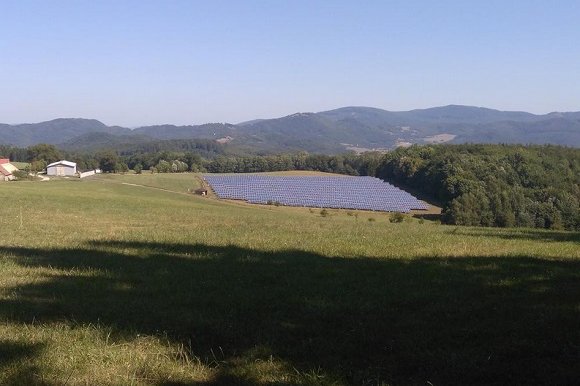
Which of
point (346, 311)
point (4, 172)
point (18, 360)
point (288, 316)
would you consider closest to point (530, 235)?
point (346, 311)

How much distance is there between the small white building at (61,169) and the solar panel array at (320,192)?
93.8ft

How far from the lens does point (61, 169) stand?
108625 millimetres

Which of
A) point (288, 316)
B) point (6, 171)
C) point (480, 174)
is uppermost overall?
point (288, 316)

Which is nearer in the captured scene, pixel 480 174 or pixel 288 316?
pixel 288 316

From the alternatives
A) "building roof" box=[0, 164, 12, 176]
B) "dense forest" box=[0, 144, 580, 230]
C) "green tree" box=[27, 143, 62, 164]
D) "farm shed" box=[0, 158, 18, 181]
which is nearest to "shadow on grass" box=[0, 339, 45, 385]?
"dense forest" box=[0, 144, 580, 230]

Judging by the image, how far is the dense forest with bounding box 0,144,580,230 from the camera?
225 feet

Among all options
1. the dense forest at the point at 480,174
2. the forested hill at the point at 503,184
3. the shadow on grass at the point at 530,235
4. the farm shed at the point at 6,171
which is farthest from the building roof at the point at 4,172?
the shadow on grass at the point at 530,235

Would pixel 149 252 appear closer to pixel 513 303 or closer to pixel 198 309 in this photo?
pixel 198 309

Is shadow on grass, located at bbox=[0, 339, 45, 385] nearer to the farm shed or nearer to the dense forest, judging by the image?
the dense forest

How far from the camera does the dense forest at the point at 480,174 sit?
68500 millimetres

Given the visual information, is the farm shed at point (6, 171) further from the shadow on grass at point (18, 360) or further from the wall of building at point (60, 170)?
the shadow on grass at point (18, 360)

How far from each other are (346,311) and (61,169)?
111 m

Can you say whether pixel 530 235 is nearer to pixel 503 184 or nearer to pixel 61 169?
pixel 503 184

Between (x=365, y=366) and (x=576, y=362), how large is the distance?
228 cm
